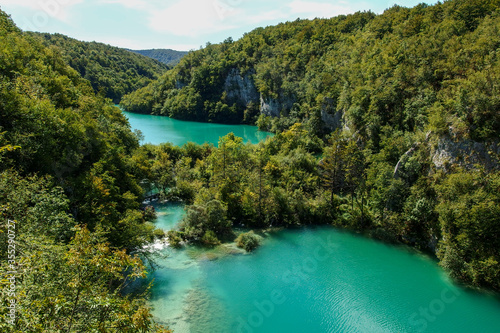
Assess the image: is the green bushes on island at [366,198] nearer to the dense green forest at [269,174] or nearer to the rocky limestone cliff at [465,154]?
the dense green forest at [269,174]

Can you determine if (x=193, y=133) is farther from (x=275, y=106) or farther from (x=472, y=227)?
(x=472, y=227)

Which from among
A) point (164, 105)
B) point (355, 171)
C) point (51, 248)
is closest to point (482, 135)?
point (355, 171)

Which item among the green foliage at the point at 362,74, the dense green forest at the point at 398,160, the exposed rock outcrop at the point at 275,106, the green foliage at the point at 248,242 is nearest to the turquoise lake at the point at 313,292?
the green foliage at the point at 248,242

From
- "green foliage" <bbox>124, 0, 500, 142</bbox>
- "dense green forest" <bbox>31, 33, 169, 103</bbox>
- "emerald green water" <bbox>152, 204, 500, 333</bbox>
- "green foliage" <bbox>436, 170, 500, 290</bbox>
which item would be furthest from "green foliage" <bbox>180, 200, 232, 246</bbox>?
A: "dense green forest" <bbox>31, 33, 169, 103</bbox>

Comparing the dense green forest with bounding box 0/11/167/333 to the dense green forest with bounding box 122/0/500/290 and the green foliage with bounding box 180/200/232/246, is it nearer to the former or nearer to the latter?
the green foliage with bounding box 180/200/232/246

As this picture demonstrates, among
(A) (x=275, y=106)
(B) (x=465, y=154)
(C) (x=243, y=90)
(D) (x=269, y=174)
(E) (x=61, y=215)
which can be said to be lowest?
(D) (x=269, y=174)

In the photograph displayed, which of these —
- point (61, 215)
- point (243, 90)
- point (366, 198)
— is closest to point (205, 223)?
point (61, 215)
